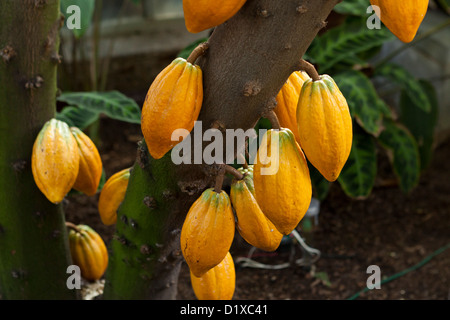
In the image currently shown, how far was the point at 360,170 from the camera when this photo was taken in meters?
1.95

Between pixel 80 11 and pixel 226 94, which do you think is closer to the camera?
pixel 226 94

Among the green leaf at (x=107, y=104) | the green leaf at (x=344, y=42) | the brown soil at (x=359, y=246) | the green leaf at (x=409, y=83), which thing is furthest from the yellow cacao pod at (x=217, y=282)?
the green leaf at (x=409, y=83)

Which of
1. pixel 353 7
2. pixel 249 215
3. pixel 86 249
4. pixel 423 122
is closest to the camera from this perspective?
pixel 249 215

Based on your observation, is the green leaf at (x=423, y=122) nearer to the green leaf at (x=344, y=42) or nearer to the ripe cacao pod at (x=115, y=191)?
the green leaf at (x=344, y=42)

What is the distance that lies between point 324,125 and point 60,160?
460mm

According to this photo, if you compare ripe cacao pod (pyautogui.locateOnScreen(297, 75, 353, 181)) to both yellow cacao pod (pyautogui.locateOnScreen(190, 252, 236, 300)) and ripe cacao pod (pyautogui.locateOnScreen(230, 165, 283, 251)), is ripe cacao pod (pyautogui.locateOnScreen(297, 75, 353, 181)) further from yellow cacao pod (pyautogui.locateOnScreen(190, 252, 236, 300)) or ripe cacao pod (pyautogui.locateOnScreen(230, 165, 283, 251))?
yellow cacao pod (pyautogui.locateOnScreen(190, 252, 236, 300))

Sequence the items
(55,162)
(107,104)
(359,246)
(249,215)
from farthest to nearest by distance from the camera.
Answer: (359,246)
(107,104)
(55,162)
(249,215)

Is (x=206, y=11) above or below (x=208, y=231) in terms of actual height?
above

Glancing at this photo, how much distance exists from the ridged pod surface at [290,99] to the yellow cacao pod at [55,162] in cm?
37

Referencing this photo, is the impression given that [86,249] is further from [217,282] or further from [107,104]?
[107,104]

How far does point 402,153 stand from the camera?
213 cm

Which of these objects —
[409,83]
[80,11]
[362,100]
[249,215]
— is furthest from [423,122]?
[249,215]

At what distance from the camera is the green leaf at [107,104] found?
1672 mm

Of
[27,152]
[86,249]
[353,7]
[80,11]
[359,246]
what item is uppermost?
[353,7]
